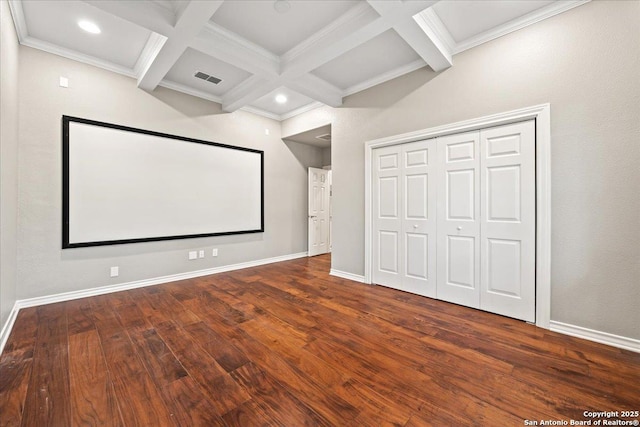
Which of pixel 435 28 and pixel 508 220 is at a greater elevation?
pixel 435 28

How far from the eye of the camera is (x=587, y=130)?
2297 millimetres

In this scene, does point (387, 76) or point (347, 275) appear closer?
point (387, 76)

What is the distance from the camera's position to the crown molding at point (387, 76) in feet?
11.0

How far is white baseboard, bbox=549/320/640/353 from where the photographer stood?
2.10m

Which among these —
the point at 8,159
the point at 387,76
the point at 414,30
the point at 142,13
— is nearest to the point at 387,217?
the point at 387,76

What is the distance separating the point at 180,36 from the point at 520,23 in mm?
3444

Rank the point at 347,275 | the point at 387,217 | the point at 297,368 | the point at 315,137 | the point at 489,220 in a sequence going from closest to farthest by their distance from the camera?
the point at 297,368 < the point at 489,220 < the point at 387,217 < the point at 347,275 < the point at 315,137

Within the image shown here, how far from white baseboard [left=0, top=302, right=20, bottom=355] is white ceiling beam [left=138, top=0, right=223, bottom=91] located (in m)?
3.04

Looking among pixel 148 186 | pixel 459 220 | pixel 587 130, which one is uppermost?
pixel 587 130

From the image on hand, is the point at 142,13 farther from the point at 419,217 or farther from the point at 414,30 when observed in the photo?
the point at 419,217

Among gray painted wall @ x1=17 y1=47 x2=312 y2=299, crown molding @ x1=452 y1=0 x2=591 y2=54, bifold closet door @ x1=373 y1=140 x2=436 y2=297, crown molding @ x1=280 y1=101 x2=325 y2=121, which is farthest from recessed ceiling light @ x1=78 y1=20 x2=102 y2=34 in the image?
crown molding @ x1=452 y1=0 x2=591 y2=54

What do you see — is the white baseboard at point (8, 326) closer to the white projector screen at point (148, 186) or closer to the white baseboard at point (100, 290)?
the white baseboard at point (100, 290)

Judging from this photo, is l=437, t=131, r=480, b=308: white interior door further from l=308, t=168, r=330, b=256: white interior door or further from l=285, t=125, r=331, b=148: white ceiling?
l=308, t=168, r=330, b=256: white interior door

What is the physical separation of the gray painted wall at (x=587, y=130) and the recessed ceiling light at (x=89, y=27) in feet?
13.5
